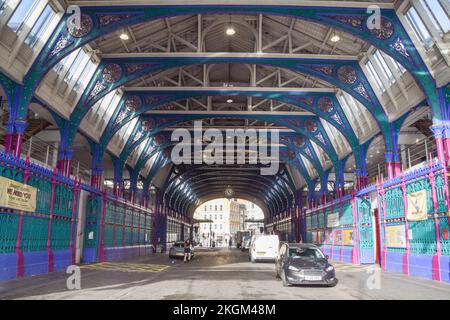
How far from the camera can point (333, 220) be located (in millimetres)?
32219

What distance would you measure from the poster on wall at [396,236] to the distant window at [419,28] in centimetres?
871

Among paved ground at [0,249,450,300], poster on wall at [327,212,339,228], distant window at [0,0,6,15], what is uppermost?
distant window at [0,0,6,15]

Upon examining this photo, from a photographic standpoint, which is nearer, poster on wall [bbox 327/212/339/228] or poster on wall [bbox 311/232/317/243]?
poster on wall [bbox 327/212/339/228]

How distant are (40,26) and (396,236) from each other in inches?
776

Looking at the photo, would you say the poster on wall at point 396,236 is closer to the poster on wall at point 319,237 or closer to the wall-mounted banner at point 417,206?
the wall-mounted banner at point 417,206

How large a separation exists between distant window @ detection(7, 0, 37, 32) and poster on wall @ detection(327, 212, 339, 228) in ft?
82.5

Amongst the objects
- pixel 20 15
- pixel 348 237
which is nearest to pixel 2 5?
pixel 20 15

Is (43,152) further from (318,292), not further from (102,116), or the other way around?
(318,292)

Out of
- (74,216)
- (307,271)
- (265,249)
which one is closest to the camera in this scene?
(307,271)

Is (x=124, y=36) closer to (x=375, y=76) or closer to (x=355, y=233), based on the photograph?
(x=375, y=76)

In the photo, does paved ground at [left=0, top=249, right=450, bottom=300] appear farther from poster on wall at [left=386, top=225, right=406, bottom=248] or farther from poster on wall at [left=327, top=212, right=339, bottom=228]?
poster on wall at [left=327, top=212, right=339, bottom=228]

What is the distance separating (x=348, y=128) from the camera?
2752 centimetres

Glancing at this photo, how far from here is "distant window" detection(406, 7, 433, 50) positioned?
16125mm

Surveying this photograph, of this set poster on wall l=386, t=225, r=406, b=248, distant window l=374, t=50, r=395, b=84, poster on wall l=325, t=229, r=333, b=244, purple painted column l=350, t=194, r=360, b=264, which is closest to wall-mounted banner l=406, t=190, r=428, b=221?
poster on wall l=386, t=225, r=406, b=248
